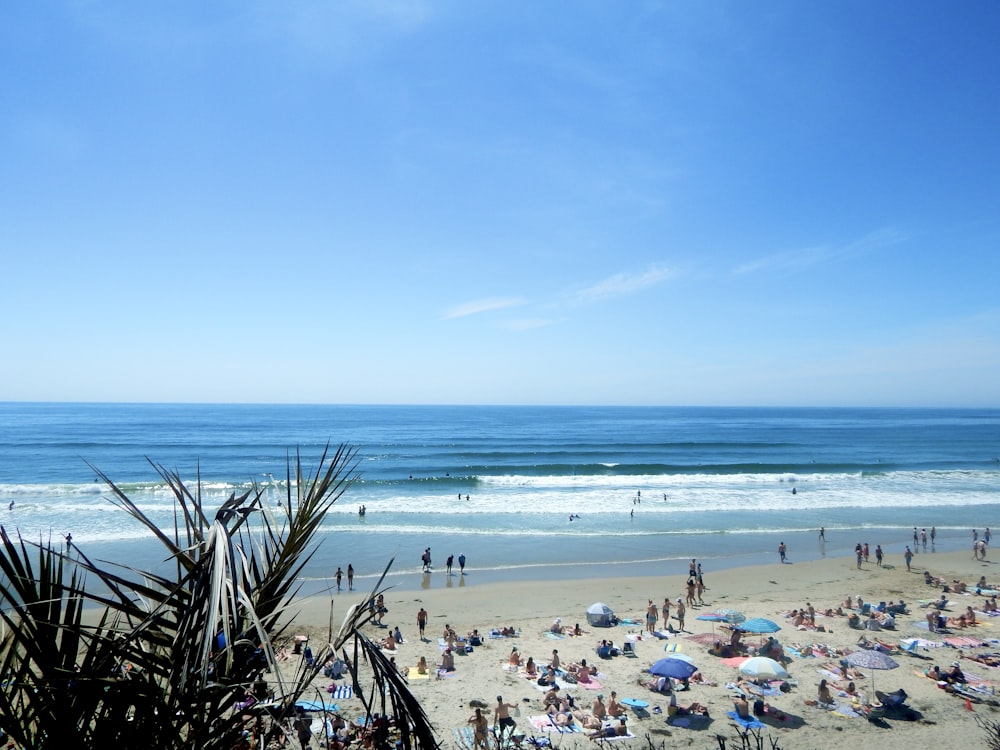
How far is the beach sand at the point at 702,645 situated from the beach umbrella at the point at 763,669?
0.45 m

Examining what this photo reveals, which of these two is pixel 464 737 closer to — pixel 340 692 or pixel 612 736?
pixel 612 736

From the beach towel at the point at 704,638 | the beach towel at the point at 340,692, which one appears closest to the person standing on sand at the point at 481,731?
the beach towel at the point at 340,692

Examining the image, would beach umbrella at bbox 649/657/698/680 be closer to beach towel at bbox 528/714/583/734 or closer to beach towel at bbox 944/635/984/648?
beach towel at bbox 528/714/583/734

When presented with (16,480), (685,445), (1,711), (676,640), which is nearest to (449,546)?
(676,640)

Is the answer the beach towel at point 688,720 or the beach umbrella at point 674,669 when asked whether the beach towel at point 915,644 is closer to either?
the beach umbrella at point 674,669

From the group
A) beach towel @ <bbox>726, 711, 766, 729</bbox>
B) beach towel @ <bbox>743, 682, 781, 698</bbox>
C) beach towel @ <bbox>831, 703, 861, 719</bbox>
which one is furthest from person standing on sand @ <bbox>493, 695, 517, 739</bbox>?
beach towel @ <bbox>831, 703, 861, 719</bbox>

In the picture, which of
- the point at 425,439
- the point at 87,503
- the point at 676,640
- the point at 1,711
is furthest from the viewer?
the point at 425,439

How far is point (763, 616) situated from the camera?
19.6m

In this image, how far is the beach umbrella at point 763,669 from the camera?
14438 mm

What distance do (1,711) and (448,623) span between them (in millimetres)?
18395

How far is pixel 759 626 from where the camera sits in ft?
57.7

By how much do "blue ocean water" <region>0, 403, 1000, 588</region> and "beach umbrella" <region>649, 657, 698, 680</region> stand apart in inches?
318

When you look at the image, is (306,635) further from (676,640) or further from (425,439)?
(425,439)

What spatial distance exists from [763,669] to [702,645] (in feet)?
9.47
